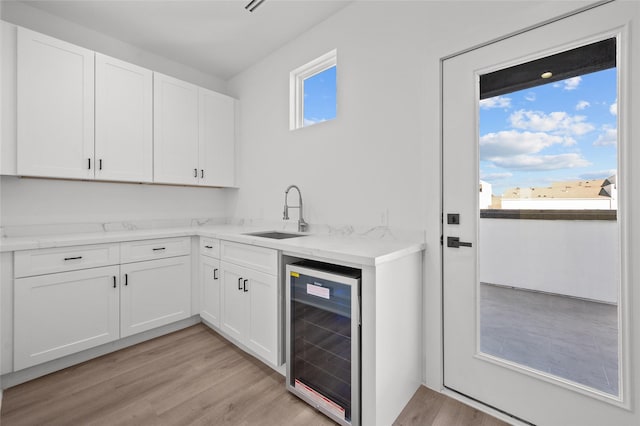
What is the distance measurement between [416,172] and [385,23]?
3.67 ft

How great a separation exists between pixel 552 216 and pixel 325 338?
1.39m

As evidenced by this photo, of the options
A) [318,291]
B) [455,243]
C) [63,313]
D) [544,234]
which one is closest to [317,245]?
[318,291]

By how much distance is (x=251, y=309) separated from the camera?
6.79 feet

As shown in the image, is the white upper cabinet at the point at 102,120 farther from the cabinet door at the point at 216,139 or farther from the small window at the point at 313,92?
the small window at the point at 313,92

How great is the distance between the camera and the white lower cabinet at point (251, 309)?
1.90 m

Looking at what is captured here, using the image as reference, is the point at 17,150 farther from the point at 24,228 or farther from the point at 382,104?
A: the point at 382,104

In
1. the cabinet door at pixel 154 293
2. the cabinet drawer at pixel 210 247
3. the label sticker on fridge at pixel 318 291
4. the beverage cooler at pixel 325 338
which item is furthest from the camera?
the cabinet drawer at pixel 210 247

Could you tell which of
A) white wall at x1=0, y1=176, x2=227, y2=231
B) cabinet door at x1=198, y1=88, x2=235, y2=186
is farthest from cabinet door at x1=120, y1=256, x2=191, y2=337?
cabinet door at x1=198, y1=88, x2=235, y2=186

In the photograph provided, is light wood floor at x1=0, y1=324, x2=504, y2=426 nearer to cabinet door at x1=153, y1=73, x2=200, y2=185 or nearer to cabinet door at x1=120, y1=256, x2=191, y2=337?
cabinet door at x1=120, y1=256, x2=191, y2=337

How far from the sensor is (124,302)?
7.43 feet

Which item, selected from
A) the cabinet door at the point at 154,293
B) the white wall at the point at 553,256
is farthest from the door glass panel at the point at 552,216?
the cabinet door at the point at 154,293

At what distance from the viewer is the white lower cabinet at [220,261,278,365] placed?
1.90 metres

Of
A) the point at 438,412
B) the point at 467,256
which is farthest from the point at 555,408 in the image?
the point at 467,256

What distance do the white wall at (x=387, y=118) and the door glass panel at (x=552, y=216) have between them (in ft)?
0.87
